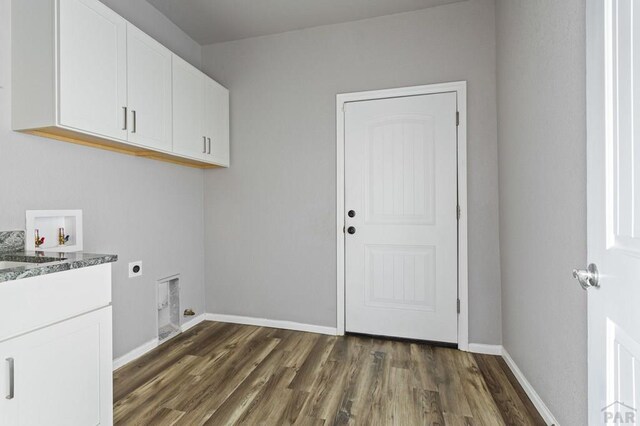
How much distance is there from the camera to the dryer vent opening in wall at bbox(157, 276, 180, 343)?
105 inches

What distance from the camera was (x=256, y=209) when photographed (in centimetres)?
305

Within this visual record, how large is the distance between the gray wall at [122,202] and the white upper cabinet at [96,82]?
10 centimetres

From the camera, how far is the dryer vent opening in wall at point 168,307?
268cm

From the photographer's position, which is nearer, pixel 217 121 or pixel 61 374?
pixel 61 374

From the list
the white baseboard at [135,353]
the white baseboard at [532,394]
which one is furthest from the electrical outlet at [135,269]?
the white baseboard at [532,394]

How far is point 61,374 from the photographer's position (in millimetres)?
1304

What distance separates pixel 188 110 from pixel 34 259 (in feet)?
5.03

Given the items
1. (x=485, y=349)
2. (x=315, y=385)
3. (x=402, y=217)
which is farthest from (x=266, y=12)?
(x=485, y=349)

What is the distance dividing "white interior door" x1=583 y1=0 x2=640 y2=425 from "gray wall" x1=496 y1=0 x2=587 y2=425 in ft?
1.09

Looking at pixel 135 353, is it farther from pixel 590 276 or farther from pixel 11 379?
pixel 590 276

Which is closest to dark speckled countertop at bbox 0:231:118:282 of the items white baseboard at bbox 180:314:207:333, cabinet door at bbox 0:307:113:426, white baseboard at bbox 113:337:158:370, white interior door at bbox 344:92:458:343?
cabinet door at bbox 0:307:113:426

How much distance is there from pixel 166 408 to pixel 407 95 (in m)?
2.74

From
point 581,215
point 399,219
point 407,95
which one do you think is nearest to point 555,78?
point 581,215

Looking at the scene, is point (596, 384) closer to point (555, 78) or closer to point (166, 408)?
point (555, 78)
